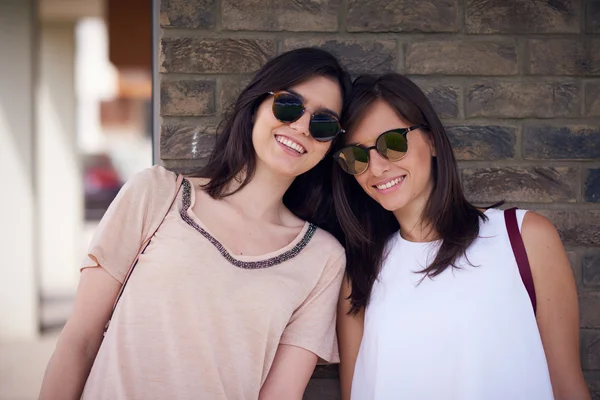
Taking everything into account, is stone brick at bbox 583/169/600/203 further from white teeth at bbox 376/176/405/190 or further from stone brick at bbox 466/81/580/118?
white teeth at bbox 376/176/405/190

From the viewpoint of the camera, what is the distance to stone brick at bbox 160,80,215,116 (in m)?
2.62

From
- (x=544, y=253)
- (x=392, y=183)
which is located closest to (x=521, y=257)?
(x=544, y=253)

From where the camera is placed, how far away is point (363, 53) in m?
2.68

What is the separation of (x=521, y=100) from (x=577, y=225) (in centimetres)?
61

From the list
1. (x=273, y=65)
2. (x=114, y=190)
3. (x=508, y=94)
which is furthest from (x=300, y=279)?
(x=114, y=190)

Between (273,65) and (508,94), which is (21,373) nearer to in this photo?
(273,65)

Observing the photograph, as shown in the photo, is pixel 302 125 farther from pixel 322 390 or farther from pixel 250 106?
pixel 322 390

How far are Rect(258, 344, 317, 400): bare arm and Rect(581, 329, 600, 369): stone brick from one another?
130 centimetres

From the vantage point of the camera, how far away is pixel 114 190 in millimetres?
17922

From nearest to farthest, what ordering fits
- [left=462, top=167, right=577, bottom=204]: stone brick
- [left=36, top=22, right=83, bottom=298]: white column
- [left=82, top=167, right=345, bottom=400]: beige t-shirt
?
[left=82, top=167, right=345, bottom=400]: beige t-shirt
[left=462, top=167, right=577, bottom=204]: stone brick
[left=36, top=22, right=83, bottom=298]: white column

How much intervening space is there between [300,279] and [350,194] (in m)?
0.52

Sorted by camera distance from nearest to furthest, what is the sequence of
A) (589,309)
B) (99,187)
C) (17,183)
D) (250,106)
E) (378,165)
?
(378,165) < (250,106) < (589,309) < (17,183) < (99,187)

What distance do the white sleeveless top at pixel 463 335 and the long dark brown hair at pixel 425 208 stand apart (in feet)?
0.19

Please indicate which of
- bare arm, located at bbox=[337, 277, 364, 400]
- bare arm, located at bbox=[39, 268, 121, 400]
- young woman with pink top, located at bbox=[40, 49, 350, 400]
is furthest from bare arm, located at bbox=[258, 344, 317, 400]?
bare arm, located at bbox=[39, 268, 121, 400]
